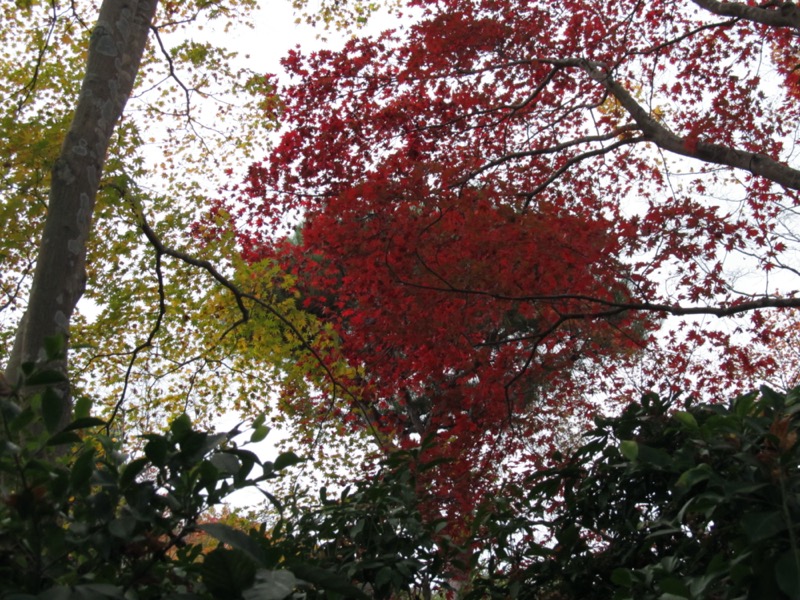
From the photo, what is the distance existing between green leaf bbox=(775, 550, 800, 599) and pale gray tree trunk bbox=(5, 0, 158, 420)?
258 cm

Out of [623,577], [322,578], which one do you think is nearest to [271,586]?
[322,578]

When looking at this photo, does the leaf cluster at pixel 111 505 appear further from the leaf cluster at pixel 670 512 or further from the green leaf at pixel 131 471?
the leaf cluster at pixel 670 512

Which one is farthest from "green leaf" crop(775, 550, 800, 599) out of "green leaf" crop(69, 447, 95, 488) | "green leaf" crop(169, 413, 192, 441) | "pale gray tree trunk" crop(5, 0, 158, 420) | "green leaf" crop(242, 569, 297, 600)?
"pale gray tree trunk" crop(5, 0, 158, 420)

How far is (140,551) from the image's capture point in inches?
55.1

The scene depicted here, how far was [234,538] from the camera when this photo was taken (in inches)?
51.9

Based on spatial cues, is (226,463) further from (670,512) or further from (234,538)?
(670,512)

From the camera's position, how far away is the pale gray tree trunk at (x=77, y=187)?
125 inches

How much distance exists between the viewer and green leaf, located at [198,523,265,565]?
4.27ft

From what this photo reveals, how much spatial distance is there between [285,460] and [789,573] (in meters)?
1.07

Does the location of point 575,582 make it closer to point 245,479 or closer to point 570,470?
point 570,470

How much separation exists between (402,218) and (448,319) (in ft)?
3.54

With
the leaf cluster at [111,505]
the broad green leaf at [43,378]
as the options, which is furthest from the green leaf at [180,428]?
the broad green leaf at [43,378]

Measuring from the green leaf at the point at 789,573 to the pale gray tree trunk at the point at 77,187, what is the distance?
258 cm

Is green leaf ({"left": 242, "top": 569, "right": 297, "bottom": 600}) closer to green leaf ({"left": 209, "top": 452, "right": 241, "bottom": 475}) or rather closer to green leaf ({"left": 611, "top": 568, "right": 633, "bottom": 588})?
green leaf ({"left": 209, "top": 452, "right": 241, "bottom": 475})
